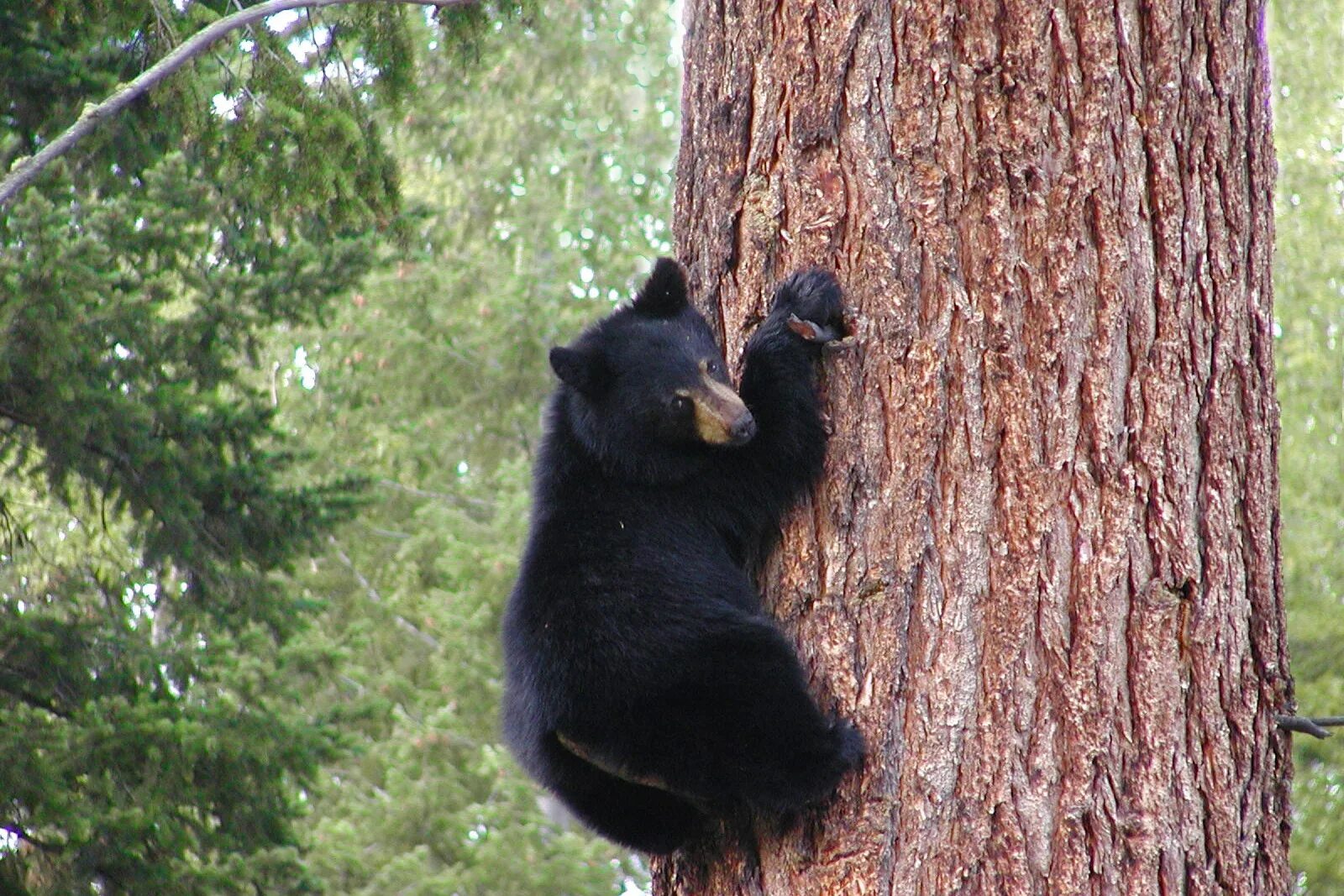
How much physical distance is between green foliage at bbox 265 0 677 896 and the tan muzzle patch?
11.0m

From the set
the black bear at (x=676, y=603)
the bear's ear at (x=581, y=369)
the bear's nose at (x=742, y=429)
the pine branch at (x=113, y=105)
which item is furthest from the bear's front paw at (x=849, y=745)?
the pine branch at (x=113, y=105)

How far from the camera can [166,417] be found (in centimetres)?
773

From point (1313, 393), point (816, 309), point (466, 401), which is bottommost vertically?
point (1313, 393)

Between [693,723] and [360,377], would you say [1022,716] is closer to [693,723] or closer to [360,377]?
[693,723]

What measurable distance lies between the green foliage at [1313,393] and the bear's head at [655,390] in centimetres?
735

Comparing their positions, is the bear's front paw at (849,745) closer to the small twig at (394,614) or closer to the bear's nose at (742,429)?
the bear's nose at (742,429)

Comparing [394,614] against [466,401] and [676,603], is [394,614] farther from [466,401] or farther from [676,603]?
[676,603]

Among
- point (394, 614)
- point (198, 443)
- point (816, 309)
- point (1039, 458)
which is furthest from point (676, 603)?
point (394, 614)

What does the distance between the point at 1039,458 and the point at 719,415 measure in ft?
3.27

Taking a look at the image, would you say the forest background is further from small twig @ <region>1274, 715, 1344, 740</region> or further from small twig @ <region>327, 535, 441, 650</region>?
small twig @ <region>327, 535, 441, 650</region>

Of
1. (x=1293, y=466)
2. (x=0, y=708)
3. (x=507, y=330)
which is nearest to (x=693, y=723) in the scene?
(x=0, y=708)

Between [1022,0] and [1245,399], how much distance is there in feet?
3.34

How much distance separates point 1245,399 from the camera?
3135 millimetres

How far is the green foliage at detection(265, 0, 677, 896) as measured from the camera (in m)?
16.1
